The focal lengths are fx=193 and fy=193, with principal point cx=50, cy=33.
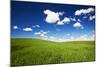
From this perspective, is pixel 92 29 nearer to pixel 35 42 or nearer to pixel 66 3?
pixel 66 3

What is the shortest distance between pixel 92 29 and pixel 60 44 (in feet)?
1.77

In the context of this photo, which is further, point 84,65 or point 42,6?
point 84,65

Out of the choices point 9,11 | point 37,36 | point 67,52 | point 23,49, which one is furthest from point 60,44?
point 9,11

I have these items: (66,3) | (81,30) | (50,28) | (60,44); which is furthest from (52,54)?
Result: (66,3)

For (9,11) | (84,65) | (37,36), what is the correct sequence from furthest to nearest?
(84,65) < (37,36) < (9,11)

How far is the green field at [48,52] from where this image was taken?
247 cm

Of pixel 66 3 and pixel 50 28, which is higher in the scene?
pixel 66 3

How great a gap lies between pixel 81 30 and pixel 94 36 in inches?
8.9

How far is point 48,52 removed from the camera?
260 centimetres

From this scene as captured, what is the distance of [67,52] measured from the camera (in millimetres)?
2691

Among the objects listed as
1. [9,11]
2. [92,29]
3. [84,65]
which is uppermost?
[9,11]

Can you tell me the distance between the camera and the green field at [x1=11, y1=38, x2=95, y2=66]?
8.11 feet

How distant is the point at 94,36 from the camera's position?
2.82 m

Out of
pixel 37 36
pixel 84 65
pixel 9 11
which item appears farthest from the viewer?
pixel 84 65
